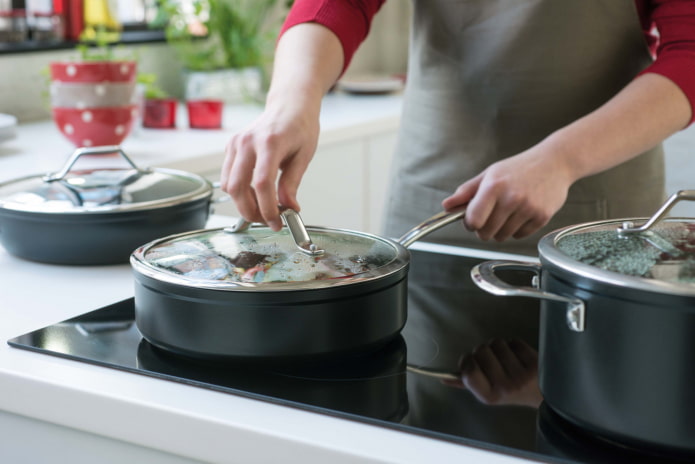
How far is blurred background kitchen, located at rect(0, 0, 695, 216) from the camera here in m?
2.46

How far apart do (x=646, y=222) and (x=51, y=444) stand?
20.8 inches

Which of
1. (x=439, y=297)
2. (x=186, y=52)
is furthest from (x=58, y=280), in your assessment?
(x=186, y=52)

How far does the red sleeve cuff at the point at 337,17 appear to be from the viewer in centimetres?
121

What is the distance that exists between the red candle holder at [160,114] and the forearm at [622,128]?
150 centimetres

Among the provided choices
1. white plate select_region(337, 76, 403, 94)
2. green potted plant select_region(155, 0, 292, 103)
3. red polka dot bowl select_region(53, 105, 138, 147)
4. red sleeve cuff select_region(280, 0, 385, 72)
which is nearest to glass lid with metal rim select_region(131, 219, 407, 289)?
red sleeve cuff select_region(280, 0, 385, 72)

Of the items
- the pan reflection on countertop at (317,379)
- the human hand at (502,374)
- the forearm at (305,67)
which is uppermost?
the forearm at (305,67)

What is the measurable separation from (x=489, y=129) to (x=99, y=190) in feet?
2.18

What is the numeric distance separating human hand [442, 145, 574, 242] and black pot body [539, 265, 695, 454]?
1.06ft

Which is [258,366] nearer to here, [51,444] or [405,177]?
[51,444]

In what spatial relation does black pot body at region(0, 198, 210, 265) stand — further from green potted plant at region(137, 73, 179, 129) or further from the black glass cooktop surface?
green potted plant at region(137, 73, 179, 129)

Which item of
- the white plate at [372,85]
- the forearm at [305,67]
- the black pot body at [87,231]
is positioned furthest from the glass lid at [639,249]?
the white plate at [372,85]

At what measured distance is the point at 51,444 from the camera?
74 cm

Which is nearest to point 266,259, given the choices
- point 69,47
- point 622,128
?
point 622,128

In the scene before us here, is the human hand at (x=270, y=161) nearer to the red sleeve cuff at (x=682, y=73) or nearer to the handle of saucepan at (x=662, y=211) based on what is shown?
the handle of saucepan at (x=662, y=211)
